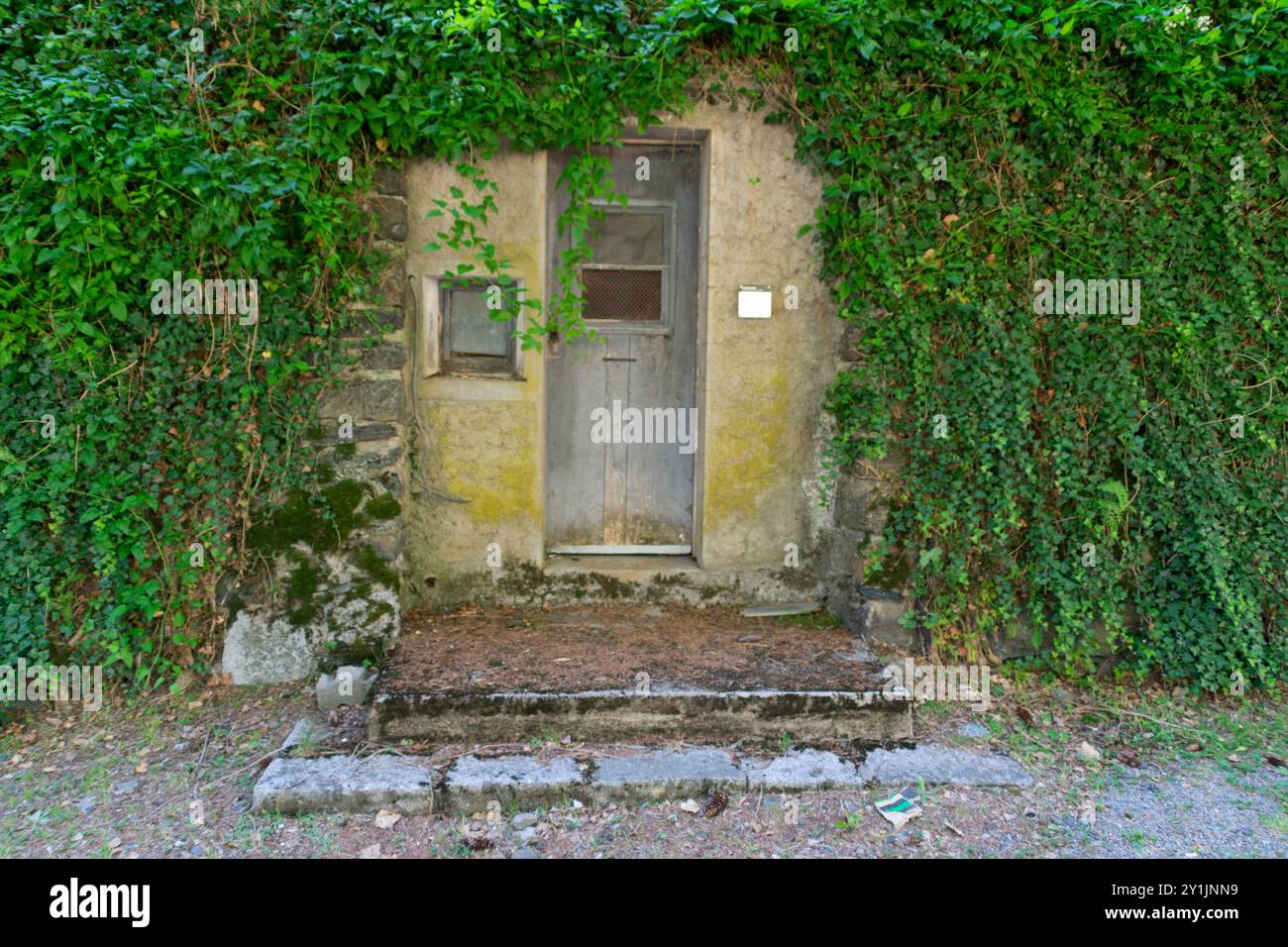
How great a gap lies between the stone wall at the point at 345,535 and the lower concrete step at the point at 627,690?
1.11 feet

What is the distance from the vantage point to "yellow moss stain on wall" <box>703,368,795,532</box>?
4363 millimetres

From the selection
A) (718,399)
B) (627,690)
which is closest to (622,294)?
(718,399)

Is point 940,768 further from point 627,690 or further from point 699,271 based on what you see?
point 699,271

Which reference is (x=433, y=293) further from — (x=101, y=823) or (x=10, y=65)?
(x=101, y=823)

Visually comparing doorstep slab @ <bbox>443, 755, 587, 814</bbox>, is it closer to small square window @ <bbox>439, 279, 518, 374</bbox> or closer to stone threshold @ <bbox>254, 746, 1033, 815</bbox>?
stone threshold @ <bbox>254, 746, 1033, 815</bbox>

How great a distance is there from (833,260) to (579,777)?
265cm

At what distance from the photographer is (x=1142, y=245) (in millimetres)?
4062

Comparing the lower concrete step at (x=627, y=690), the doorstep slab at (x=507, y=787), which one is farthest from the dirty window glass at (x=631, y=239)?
the doorstep slab at (x=507, y=787)

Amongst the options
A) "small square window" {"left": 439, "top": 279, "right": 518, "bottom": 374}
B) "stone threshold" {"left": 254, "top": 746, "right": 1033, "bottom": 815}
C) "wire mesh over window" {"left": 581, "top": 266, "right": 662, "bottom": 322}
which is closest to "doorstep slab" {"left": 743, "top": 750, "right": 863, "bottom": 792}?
"stone threshold" {"left": 254, "top": 746, "right": 1033, "bottom": 815}

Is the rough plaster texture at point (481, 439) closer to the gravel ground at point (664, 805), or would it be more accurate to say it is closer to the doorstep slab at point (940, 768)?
the gravel ground at point (664, 805)

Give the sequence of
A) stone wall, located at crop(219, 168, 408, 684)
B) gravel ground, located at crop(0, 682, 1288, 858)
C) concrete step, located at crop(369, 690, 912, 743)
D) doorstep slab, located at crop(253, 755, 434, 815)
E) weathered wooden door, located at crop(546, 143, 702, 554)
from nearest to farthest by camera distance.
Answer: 1. gravel ground, located at crop(0, 682, 1288, 858)
2. doorstep slab, located at crop(253, 755, 434, 815)
3. concrete step, located at crop(369, 690, 912, 743)
4. stone wall, located at crop(219, 168, 408, 684)
5. weathered wooden door, located at crop(546, 143, 702, 554)

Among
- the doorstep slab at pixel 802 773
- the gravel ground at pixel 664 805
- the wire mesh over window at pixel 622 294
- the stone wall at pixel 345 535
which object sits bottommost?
the gravel ground at pixel 664 805

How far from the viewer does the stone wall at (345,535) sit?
12.6ft
